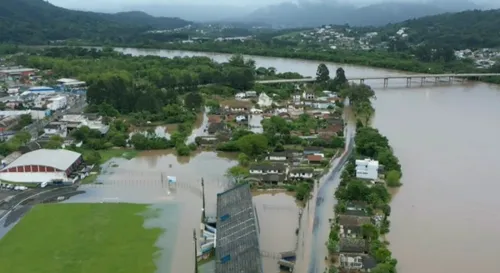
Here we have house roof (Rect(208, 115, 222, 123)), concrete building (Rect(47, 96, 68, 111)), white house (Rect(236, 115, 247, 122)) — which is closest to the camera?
house roof (Rect(208, 115, 222, 123))

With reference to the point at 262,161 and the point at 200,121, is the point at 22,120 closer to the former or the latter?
the point at 200,121

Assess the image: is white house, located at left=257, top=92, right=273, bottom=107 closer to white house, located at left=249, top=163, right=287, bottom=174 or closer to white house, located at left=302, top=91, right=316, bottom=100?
white house, located at left=302, top=91, right=316, bottom=100

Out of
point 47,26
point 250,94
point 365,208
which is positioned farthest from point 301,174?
point 47,26

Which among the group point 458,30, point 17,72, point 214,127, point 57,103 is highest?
point 458,30

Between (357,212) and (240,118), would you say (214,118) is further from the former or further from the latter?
(357,212)

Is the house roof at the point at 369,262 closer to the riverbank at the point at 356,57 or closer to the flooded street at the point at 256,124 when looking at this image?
the flooded street at the point at 256,124

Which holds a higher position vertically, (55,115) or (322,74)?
(322,74)

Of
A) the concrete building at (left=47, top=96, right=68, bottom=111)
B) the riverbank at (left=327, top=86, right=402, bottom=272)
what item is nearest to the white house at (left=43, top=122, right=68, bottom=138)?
the concrete building at (left=47, top=96, right=68, bottom=111)
